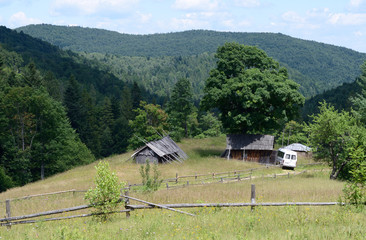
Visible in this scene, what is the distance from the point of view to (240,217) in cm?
1259

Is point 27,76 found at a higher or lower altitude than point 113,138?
higher

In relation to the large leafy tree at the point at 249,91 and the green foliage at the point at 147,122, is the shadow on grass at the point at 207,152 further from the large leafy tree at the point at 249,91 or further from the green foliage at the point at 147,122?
the green foliage at the point at 147,122

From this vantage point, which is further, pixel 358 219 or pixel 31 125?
pixel 31 125

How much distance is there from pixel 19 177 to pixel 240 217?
41.3m

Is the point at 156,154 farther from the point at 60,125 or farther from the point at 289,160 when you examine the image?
the point at 60,125

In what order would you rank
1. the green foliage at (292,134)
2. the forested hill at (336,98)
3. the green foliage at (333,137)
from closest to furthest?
the green foliage at (333,137) → the green foliage at (292,134) → the forested hill at (336,98)

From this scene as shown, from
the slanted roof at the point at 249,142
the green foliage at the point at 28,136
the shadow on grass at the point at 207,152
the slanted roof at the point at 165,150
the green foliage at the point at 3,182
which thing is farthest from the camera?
the shadow on grass at the point at 207,152

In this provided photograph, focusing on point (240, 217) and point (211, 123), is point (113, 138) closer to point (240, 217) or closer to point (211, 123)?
point (211, 123)

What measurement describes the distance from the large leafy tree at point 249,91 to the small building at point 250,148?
4.64 ft

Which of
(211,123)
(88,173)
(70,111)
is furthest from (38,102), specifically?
(211,123)

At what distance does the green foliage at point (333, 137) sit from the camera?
96.7 feet

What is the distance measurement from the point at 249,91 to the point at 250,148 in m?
7.46

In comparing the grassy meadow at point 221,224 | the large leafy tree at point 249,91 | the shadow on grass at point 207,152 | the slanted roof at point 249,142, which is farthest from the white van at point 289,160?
the grassy meadow at point 221,224

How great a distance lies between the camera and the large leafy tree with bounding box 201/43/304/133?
140ft
